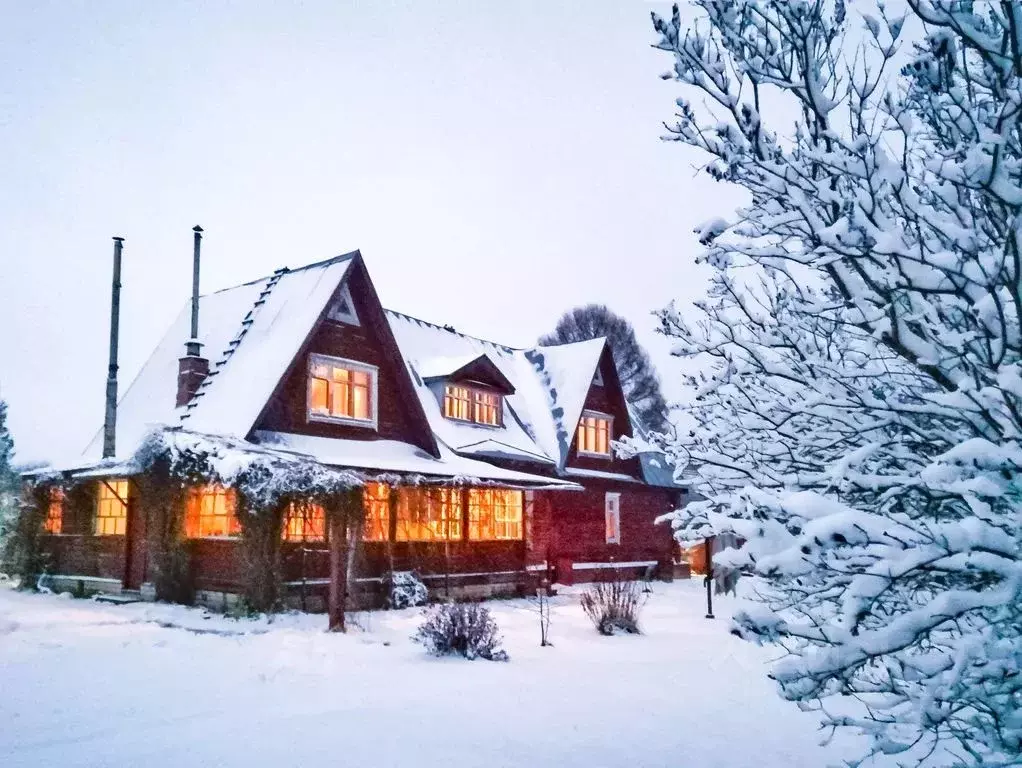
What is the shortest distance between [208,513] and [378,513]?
145 inches

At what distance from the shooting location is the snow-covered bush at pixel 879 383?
3703 mm

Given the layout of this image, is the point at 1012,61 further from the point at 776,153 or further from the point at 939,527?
the point at 939,527

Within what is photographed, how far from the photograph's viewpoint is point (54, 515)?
21984 millimetres

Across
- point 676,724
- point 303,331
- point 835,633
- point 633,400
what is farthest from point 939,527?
point 633,400

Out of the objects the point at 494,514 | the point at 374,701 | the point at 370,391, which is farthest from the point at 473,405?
the point at 374,701

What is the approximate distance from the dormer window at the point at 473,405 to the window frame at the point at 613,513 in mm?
5379

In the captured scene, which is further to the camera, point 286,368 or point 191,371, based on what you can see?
point 191,371

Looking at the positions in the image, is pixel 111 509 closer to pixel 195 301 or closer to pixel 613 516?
pixel 195 301

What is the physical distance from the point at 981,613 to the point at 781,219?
2.32m

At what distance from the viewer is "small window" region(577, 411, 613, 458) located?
28.1 meters

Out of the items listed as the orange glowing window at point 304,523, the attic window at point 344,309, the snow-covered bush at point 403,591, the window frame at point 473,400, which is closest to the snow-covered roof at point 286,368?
the window frame at point 473,400

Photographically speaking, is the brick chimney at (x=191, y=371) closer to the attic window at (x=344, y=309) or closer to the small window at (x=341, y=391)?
the small window at (x=341, y=391)

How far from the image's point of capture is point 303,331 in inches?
754

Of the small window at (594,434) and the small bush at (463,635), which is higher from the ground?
the small window at (594,434)
